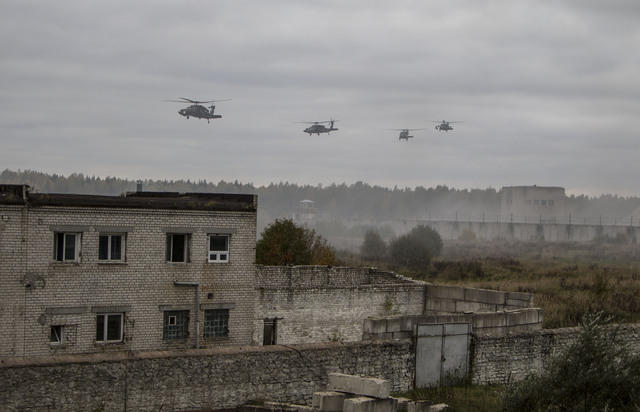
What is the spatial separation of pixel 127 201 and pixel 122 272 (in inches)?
76.6

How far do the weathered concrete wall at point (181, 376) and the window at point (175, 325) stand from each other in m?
8.07

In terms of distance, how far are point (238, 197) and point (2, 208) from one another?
6861 millimetres

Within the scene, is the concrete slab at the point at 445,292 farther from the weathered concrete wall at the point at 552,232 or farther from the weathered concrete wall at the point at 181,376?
the weathered concrete wall at the point at 552,232

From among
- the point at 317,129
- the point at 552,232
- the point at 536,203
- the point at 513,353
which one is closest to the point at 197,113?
the point at 317,129

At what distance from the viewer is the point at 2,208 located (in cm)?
1975

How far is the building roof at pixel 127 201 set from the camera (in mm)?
20156

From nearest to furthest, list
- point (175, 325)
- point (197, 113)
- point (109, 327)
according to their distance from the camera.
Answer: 1. point (109, 327)
2. point (175, 325)
3. point (197, 113)

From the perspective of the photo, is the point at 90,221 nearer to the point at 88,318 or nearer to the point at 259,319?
the point at 88,318

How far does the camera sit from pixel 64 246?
20844mm

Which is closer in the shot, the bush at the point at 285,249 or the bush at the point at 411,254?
the bush at the point at 285,249

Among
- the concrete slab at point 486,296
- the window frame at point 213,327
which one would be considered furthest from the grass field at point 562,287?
the window frame at point 213,327

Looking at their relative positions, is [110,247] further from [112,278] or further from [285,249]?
[285,249]

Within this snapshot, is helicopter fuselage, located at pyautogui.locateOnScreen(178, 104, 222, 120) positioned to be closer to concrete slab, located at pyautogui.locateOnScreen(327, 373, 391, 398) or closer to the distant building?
concrete slab, located at pyautogui.locateOnScreen(327, 373, 391, 398)

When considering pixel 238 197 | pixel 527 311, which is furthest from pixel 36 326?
pixel 527 311
